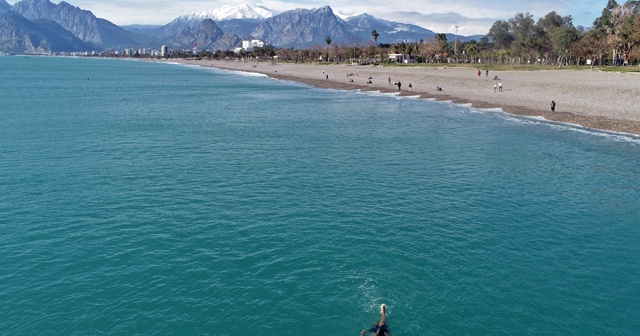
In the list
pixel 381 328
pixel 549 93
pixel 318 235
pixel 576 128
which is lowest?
pixel 381 328

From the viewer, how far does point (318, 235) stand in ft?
87.8

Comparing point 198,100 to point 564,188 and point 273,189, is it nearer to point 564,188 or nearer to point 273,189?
point 273,189

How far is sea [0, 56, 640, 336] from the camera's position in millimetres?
19281

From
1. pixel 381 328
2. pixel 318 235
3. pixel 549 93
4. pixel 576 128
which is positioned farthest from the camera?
pixel 549 93

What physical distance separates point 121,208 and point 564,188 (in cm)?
3270

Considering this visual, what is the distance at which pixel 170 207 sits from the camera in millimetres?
31172

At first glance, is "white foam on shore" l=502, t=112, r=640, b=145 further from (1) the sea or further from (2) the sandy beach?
(1) the sea

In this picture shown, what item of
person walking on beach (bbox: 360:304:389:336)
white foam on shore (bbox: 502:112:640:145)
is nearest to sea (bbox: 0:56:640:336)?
person walking on beach (bbox: 360:304:389:336)

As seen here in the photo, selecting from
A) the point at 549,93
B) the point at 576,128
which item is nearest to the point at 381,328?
the point at 576,128

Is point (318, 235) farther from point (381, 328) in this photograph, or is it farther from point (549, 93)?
point (549, 93)

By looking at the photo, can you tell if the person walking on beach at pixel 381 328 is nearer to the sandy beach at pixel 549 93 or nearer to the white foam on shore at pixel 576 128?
the white foam on shore at pixel 576 128

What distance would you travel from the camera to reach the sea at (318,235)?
1928cm

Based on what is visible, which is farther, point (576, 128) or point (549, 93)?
point (549, 93)

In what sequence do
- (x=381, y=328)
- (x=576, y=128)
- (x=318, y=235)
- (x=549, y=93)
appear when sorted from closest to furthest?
(x=381, y=328)
(x=318, y=235)
(x=576, y=128)
(x=549, y=93)
